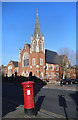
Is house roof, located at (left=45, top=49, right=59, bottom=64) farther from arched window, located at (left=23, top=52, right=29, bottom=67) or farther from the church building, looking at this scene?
arched window, located at (left=23, top=52, right=29, bottom=67)

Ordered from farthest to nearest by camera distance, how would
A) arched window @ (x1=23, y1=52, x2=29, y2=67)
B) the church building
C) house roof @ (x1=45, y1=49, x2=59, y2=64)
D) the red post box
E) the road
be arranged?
1. house roof @ (x1=45, y1=49, x2=59, y2=64)
2. arched window @ (x1=23, y1=52, x2=29, y2=67)
3. the church building
4. the road
5. the red post box

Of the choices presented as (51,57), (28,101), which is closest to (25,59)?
(51,57)

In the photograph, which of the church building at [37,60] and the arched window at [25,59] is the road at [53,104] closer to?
the church building at [37,60]

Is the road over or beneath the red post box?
beneath

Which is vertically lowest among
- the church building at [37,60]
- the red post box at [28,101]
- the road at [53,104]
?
the road at [53,104]

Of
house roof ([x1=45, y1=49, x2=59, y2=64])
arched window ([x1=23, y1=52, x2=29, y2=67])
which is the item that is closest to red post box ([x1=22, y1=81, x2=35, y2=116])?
arched window ([x1=23, y1=52, x2=29, y2=67])

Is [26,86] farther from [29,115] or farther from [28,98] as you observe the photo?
[29,115]

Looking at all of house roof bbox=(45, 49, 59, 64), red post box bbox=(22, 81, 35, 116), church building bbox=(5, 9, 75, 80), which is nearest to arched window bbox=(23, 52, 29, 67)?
church building bbox=(5, 9, 75, 80)

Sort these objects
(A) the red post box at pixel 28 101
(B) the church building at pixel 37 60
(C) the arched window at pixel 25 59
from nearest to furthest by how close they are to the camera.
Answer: (A) the red post box at pixel 28 101 < (B) the church building at pixel 37 60 < (C) the arched window at pixel 25 59

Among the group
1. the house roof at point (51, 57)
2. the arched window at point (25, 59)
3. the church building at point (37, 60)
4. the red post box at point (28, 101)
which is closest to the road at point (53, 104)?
the red post box at point (28, 101)

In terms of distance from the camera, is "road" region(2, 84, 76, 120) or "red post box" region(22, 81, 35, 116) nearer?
"red post box" region(22, 81, 35, 116)

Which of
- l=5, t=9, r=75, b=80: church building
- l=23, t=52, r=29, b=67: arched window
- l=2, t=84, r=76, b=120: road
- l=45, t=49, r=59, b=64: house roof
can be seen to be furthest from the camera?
l=45, t=49, r=59, b=64: house roof

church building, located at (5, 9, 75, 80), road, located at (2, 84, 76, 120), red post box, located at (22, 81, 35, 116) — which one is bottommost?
road, located at (2, 84, 76, 120)

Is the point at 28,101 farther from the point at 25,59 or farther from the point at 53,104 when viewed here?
the point at 25,59
